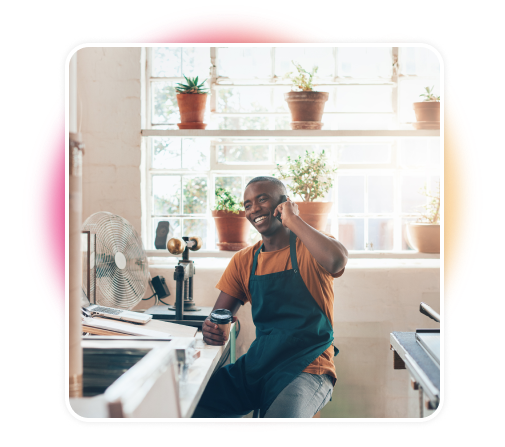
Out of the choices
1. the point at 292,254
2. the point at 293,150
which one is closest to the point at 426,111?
the point at 293,150

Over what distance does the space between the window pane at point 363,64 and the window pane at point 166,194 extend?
0.85 m

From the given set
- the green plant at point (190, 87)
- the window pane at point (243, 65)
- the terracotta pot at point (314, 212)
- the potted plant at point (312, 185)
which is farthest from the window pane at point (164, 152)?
the terracotta pot at point (314, 212)

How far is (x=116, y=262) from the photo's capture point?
1.36m

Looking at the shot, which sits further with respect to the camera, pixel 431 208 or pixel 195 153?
pixel 195 153

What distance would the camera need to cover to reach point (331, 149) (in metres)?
1.83

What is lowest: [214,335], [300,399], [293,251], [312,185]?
[300,399]

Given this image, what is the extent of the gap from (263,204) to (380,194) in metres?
0.68

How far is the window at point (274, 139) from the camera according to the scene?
1787 mm

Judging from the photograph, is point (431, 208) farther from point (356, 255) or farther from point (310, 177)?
point (310, 177)

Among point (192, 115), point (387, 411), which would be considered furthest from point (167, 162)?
point (387, 411)

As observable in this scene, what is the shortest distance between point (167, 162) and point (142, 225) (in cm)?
31

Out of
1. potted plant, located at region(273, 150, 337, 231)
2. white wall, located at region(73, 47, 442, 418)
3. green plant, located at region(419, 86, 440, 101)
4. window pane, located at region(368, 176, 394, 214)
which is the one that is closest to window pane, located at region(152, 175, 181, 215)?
white wall, located at region(73, 47, 442, 418)

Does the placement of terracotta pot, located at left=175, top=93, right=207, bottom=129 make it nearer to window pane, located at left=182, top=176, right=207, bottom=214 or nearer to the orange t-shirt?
window pane, located at left=182, top=176, right=207, bottom=214

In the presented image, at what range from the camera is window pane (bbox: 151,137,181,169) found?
184 centimetres
